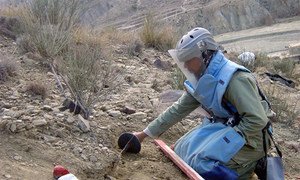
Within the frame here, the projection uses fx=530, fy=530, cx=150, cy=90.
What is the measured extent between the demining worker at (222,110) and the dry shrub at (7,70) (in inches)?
80.8

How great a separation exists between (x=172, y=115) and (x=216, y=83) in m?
0.67

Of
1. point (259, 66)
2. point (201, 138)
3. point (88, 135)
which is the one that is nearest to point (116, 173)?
point (88, 135)

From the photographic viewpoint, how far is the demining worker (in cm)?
387

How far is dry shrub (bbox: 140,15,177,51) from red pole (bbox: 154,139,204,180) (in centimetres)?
510

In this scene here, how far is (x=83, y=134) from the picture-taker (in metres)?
4.34

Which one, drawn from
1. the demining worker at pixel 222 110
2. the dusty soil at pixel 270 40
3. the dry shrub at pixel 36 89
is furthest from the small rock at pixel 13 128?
the dusty soil at pixel 270 40

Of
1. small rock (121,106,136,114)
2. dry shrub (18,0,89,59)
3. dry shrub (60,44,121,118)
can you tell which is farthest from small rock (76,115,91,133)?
dry shrub (18,0,89,59)

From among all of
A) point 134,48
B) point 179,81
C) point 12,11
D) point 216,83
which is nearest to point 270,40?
point 134,48

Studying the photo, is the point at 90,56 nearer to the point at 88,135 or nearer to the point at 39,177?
the point at 88,135

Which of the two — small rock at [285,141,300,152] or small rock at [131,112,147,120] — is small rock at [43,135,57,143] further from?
small rock at [285,141,300,152]

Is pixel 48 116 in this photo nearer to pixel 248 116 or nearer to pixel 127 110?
pixel 127 110

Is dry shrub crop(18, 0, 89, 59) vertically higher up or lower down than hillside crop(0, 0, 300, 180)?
higher up

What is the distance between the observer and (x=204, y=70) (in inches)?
162

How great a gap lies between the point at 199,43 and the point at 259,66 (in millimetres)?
6574
